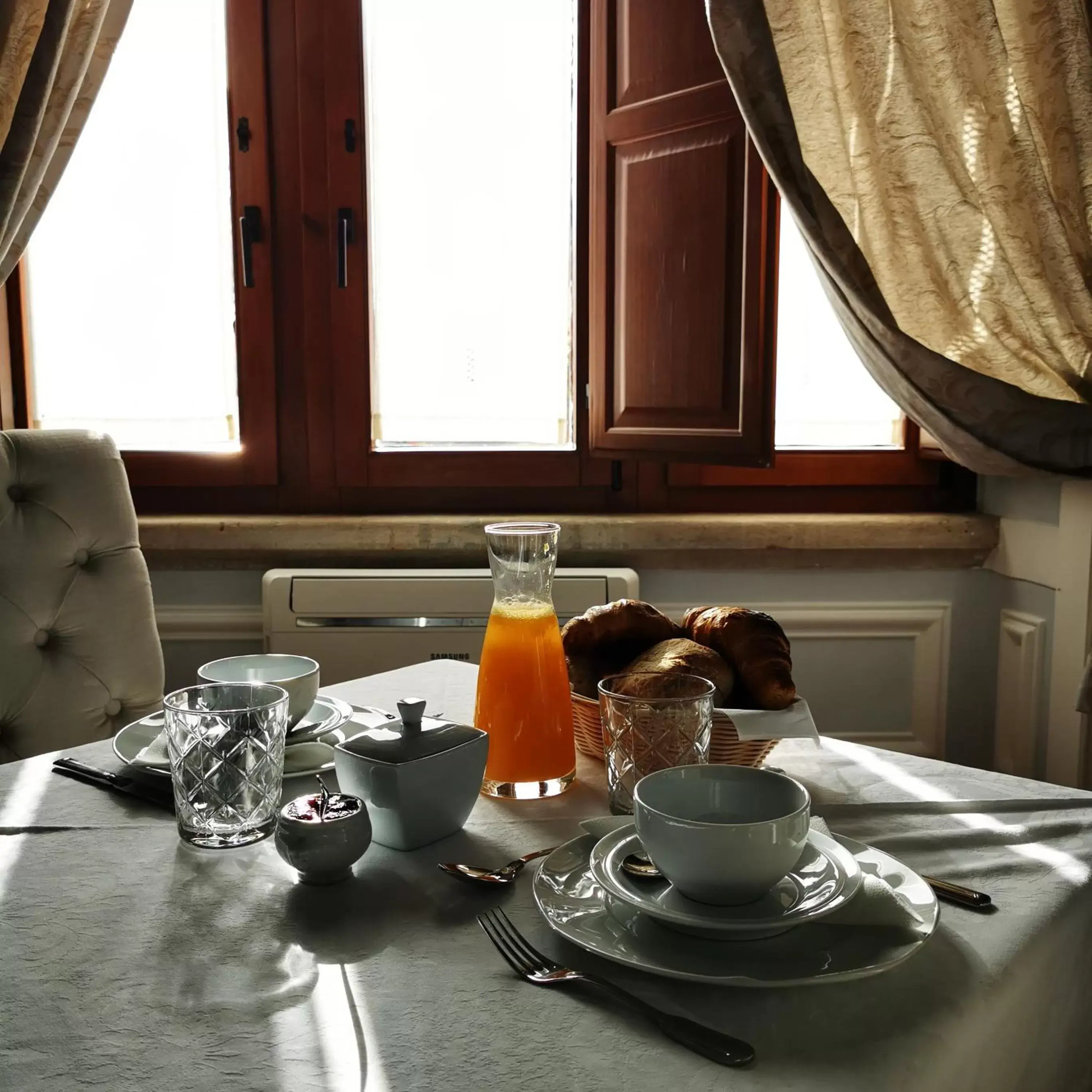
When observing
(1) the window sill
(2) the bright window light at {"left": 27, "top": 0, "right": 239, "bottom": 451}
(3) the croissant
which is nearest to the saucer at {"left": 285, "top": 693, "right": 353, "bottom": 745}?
(3) the croissant

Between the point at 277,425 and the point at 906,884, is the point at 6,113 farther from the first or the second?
the point at 906,884

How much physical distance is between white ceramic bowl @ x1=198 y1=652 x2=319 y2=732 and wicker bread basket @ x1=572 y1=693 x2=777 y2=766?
24 cm

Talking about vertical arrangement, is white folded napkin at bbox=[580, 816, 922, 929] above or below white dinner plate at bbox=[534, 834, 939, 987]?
above

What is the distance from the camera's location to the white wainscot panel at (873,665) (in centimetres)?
208

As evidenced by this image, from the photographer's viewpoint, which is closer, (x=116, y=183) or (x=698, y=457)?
(x=698, y=457)

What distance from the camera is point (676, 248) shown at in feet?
6.33

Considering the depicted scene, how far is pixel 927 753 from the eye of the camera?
211 centimetres

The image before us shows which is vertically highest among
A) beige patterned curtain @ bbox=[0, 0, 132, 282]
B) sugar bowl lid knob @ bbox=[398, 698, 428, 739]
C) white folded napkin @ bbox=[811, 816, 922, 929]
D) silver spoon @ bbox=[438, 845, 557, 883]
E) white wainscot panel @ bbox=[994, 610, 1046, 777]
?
beige patterned curtain @ bbox=[0, 0, 132, 282]

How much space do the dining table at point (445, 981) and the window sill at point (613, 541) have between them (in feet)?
3.93

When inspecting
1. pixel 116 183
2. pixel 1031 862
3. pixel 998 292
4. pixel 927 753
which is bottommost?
pixel 927 753

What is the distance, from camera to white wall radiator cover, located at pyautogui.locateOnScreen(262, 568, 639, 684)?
6.33 feet

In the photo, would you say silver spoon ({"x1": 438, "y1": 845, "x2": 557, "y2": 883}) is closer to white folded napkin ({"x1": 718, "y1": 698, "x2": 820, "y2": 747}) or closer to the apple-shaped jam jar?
the apple-shaped jam jar

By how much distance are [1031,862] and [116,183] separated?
2.01 metres

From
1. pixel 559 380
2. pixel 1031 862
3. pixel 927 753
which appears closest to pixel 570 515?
pixel 559 380
